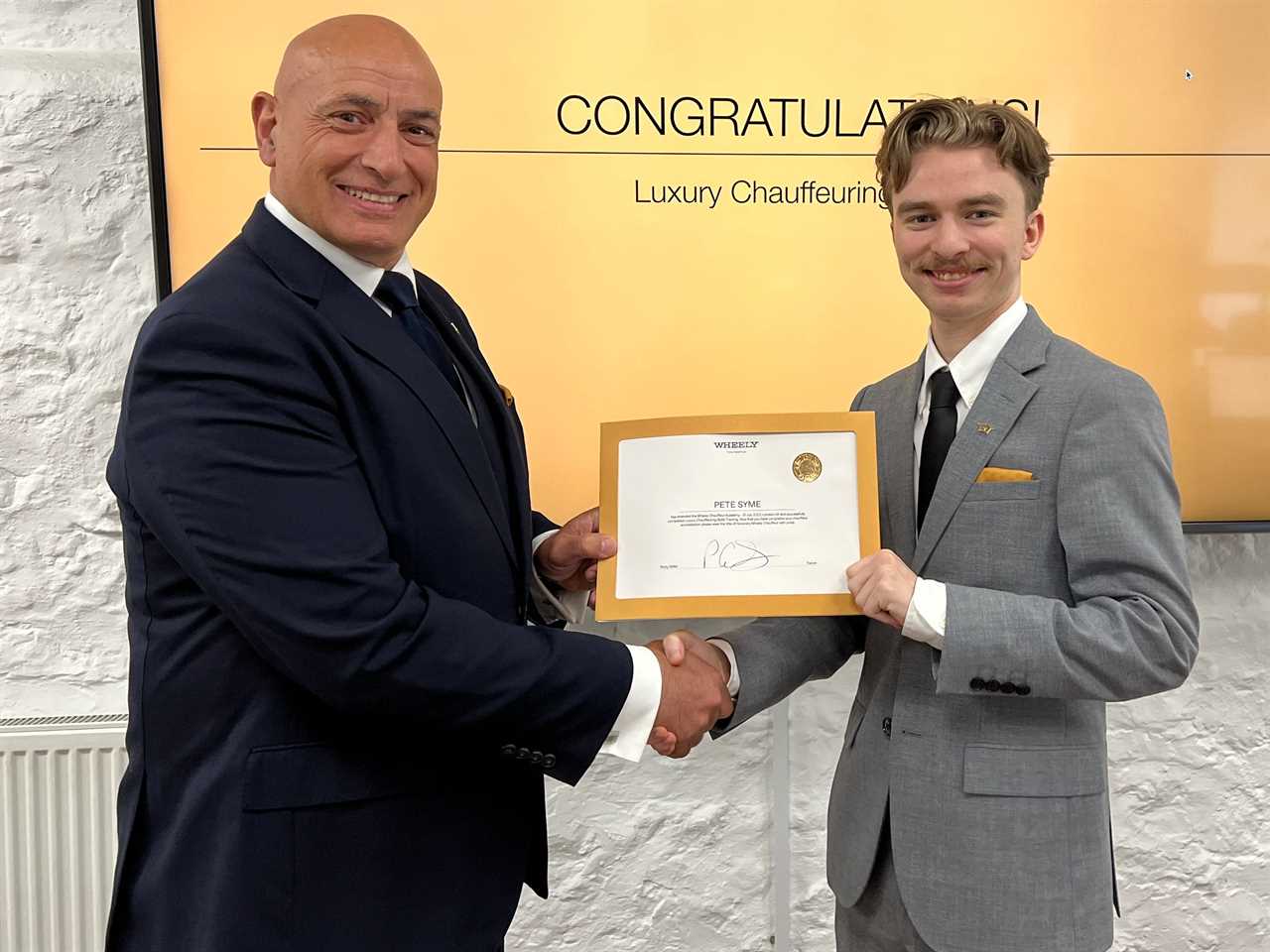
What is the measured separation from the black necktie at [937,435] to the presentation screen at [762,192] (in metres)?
0.73

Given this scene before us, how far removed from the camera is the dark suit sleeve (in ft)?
3.51

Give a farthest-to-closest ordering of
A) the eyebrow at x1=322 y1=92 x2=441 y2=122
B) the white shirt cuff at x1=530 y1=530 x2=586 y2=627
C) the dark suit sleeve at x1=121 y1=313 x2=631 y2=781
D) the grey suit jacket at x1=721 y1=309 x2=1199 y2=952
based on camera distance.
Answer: the white shirt cuff at x1=530 y1=530 x2=586 y2=627 < the eyebrow at x1=322 y1=92 x2=441 y2=122 < the grey suit jacket at x1=721 y1=309 x2=1199 y2=952 < the dark suit sleeve at x1=121 y1=313 x2=631 y2=781

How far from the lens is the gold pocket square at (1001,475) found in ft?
4.00

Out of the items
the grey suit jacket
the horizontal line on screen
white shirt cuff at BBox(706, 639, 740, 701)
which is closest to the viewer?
the grey suit jacket

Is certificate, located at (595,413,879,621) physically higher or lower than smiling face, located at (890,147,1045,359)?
lower

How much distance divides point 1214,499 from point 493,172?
1.61m

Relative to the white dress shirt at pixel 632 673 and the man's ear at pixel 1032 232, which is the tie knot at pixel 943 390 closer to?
the man's ear at pixel 1032 232

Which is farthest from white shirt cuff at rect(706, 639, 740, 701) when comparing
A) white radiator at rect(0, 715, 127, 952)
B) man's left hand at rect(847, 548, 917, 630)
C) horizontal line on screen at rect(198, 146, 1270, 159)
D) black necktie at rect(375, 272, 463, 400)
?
white radiator at rect(0, 715, 127, 952)

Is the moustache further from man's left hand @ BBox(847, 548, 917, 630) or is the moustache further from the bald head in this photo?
the bald head

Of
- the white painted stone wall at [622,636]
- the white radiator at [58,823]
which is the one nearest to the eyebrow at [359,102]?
the white painted stone wall at [622,636]

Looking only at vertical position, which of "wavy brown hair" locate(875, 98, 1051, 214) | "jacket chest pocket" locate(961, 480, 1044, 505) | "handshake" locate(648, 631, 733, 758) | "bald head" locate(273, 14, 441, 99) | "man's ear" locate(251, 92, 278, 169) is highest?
"bald head" locate(273, 14, 441, 99)

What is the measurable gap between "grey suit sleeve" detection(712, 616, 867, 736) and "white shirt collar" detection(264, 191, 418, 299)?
2.38ft

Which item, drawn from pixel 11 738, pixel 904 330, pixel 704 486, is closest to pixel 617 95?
pixel 904 330

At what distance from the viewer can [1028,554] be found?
1.23 m
